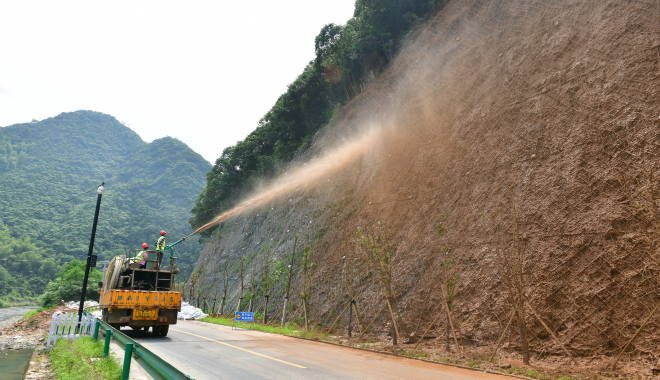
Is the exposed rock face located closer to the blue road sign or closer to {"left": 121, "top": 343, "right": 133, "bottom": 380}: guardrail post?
the blue road sign

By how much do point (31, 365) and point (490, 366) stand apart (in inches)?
457

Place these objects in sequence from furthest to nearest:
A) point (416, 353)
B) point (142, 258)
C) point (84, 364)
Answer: point (142, 258)
point (416, 353)
point (84, 364)

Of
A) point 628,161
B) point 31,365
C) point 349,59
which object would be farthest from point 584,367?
point 349,59

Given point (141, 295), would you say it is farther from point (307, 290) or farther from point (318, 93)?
point (318, 93)

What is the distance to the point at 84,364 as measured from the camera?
7969mm

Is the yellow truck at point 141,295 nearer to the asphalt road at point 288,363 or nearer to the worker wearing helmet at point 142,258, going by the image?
the worker wearing helmet at point 142,258

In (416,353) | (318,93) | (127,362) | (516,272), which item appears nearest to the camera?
(127,362)

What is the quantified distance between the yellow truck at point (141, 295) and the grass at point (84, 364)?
8.91 feet

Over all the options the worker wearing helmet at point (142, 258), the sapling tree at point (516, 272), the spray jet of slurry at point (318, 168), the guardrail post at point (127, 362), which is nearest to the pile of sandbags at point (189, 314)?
the spray jet of slurry at point (318, 168)

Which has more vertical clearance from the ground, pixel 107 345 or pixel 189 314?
pixel 189 314

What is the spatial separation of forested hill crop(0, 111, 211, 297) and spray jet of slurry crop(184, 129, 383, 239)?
3499cm

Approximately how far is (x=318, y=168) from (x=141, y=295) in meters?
17.8

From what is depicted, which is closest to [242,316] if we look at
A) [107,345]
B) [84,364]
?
[107,345]

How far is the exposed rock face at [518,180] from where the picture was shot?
9898 mm
